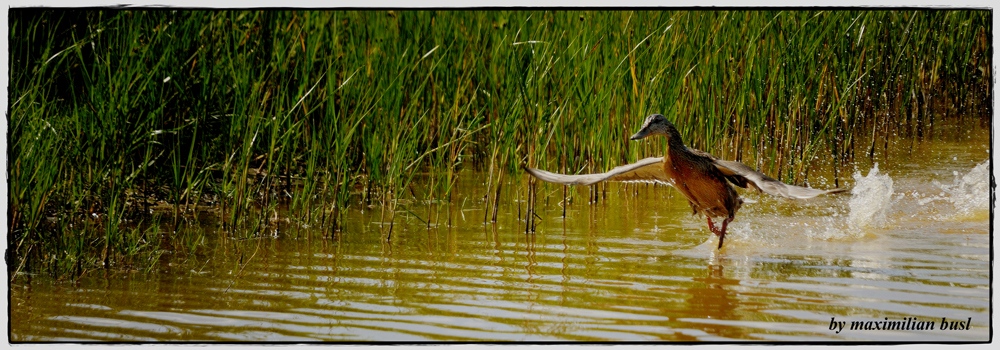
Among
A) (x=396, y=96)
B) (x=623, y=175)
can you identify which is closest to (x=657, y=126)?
(x=623, y=175)

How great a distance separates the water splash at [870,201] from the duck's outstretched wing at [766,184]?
0.80m

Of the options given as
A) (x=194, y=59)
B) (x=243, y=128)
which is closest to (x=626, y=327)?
(x=243, y=128)

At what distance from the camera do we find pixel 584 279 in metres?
4.21

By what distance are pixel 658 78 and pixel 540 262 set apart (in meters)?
1.49

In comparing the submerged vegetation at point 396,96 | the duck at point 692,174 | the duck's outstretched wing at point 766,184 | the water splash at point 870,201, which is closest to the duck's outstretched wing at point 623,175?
the duck at point 692,174

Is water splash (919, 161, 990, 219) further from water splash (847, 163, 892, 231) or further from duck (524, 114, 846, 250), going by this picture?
duck (524, 114, 846, 250)

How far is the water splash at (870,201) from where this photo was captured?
16.1ft

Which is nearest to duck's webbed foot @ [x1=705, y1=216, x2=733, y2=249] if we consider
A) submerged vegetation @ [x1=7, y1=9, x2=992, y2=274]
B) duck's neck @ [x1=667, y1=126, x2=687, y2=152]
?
duck's neck @ [x1=667, y1=126, x2=687, y2=152]

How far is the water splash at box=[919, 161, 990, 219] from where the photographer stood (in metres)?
4.18

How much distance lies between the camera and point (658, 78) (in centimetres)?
543

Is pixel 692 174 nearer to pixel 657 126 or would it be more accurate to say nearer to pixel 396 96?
pixel 657 126

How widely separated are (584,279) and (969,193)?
72.6 inches

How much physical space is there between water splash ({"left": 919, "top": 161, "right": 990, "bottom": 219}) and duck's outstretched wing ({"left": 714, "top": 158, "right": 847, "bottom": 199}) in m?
0.78

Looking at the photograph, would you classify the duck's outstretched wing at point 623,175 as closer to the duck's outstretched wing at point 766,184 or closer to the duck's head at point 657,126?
the duck's head at point 657,126
